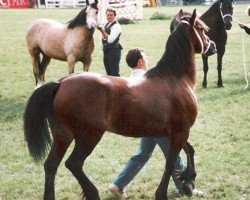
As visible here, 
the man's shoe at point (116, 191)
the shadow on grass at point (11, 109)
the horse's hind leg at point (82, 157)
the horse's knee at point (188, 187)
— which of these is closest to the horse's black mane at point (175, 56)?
the horse's hind leg at point (82, 157)

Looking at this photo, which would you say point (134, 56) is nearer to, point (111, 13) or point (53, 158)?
point (53, 158)

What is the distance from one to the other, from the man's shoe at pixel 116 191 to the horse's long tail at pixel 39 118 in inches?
35.9

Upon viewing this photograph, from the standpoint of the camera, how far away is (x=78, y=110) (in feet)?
13.6

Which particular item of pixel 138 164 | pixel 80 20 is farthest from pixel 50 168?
pixel 80 20

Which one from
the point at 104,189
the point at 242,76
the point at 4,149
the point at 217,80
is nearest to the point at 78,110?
the point at 104,189

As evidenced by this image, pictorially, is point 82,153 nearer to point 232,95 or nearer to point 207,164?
point 207,164

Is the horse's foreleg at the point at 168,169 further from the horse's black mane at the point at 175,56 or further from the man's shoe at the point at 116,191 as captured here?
the horse's black mane at the point at 175,56

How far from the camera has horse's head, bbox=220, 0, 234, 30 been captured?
1063 centimetres

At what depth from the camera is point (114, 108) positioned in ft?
13.9

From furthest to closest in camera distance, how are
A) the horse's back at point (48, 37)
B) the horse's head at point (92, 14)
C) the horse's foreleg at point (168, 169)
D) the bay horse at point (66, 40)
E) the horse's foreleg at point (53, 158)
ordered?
the horse's back at point (48, 37) → the bay horse at point (66, 40) → the horse's head at point (92, 14) → the horse's foreleg at point (168, 169) → the horse's foreleg at point (53, 158)

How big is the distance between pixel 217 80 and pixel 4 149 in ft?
21.4

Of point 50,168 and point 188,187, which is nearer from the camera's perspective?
point 50,168

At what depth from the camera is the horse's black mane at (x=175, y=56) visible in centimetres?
461

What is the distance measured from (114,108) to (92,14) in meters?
Answer: 5.32
